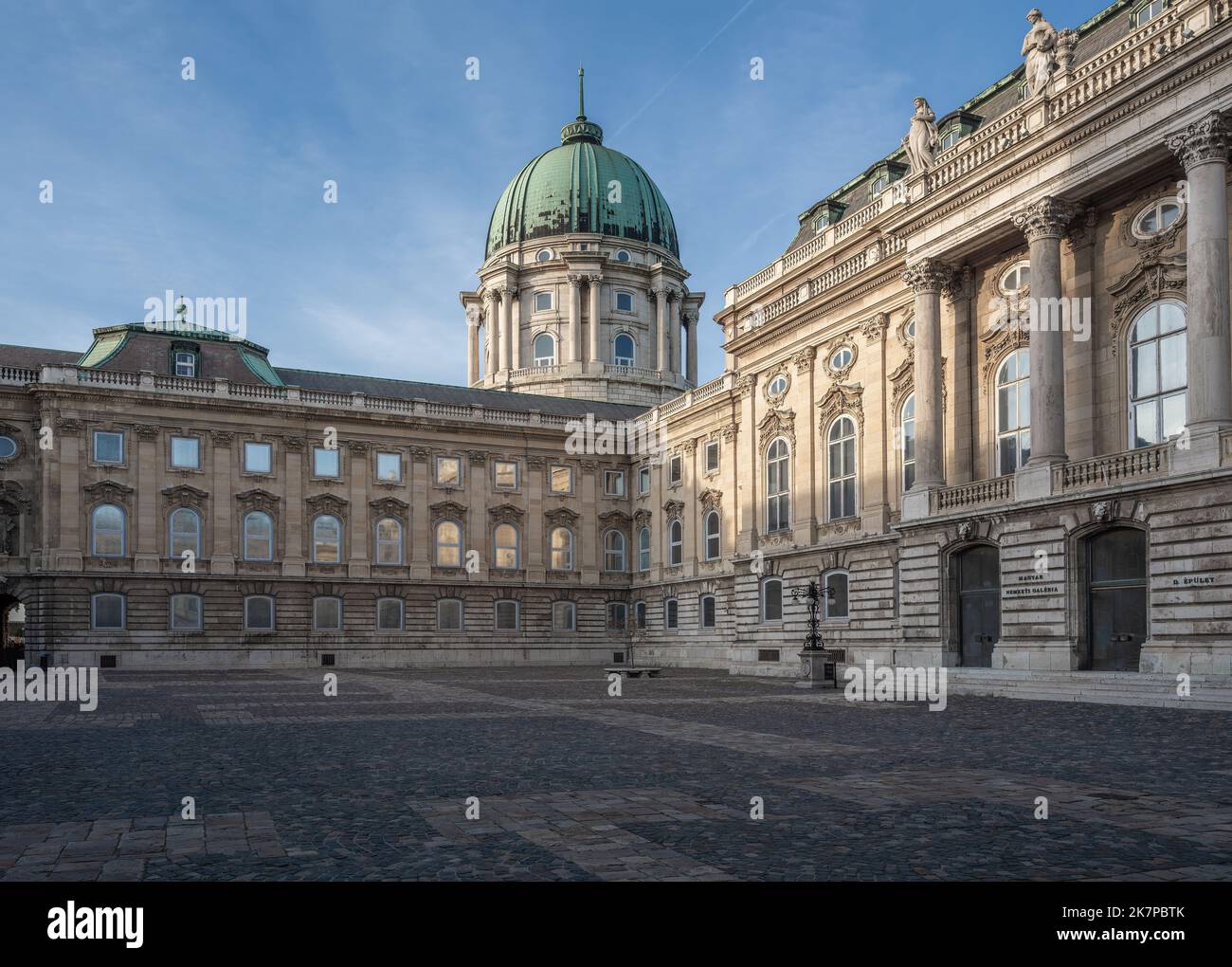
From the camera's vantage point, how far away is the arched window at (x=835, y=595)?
Answer: 45.0 metres

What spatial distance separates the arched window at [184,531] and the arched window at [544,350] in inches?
1365

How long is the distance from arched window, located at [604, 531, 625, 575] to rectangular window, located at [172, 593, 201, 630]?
23926 mm

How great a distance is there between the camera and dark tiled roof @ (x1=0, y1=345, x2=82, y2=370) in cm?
6500

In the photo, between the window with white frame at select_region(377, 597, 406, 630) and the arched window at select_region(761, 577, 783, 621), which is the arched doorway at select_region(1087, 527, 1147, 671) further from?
the window with white frame at select_region(377, 597, 406, 630)

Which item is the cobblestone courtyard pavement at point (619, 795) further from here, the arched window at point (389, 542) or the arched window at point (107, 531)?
the arched window at point (389, 542)

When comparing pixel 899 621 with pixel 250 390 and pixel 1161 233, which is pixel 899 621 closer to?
pixel 1161 233

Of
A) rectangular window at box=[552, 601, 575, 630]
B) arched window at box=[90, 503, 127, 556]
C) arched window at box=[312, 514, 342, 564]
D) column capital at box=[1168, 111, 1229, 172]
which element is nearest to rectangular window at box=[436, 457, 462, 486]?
arched window at box=[312, 514, 342, 564]

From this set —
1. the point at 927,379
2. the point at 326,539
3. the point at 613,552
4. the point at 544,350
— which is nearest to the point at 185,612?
the point at 326,539

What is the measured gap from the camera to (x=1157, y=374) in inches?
1224

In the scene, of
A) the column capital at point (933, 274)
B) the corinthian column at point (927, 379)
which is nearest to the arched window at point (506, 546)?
the corinthian column at point (927, 379)

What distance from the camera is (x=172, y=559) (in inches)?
2410

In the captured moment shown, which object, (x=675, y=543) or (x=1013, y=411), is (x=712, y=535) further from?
(x=1013, y=411)
